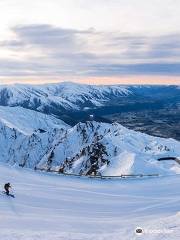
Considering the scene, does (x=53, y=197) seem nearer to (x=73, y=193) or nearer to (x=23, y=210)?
(x=73, y=193)

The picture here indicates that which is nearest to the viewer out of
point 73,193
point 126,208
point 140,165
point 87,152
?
point 126,208

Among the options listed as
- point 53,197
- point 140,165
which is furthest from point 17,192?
point 140,165

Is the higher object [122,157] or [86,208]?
[122,157]

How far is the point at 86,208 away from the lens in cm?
3956

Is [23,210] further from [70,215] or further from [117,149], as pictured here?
[117,149]

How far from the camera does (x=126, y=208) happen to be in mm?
40438

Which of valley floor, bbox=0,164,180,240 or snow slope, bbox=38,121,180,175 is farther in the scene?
snow slope, bbox=38,121,180,175

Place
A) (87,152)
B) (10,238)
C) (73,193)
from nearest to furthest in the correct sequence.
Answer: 1. (10,238)
2. (73,193)
3. (87,152)

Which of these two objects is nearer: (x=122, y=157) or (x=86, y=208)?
(x=86, y=208)

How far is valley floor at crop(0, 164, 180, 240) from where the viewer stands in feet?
96.3

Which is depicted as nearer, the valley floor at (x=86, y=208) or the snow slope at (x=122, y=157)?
the valley floor at (x=86, y=208)

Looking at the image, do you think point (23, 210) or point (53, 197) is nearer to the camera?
point (23, 210)

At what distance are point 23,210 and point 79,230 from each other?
6389 millimetres

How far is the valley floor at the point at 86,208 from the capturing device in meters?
29.4
